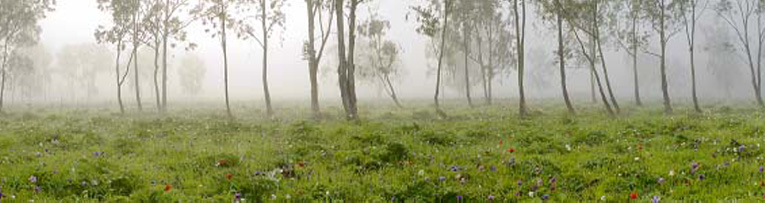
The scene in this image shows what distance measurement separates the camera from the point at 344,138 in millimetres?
13820

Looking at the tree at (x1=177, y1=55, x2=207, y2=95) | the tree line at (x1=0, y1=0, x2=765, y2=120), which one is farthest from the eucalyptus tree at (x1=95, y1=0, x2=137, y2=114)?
the tree at (x1=177, y1=55, x2=207, y2=95)

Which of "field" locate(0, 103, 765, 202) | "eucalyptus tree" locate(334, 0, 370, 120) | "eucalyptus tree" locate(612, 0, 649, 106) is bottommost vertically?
"field" locate(0, 103, 765, 202)

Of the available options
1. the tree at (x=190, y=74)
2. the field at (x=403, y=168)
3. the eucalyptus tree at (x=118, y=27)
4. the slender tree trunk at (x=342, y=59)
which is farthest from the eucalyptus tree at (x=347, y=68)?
the tree at (x=190, y=74)

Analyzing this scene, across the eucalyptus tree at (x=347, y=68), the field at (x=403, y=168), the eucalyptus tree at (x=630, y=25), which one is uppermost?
the eucalyptus tree at (x=630, y=25)

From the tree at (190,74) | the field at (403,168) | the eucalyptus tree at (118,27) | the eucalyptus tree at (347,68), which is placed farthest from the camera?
the tree at (190,74)

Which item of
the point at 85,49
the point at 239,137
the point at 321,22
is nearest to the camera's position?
the point at 239,137

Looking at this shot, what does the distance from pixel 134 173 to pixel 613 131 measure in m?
14.3

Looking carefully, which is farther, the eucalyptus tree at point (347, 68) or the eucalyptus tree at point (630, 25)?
the eucalyptus tree at point (630, 25)

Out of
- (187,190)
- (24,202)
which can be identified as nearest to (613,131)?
(187,190)

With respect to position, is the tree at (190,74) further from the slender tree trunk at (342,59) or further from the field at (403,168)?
the field at (403,168)

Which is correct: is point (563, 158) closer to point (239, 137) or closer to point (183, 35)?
point (239, 137)

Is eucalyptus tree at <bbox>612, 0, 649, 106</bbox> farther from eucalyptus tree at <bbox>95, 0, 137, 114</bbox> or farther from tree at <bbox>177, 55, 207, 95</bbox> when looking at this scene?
tree at <bbox>177, 55, 207, 95</bbox>

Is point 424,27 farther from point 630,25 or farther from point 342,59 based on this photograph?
point 630,25

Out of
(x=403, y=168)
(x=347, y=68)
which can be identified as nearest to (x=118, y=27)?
(x=347, y=68)
